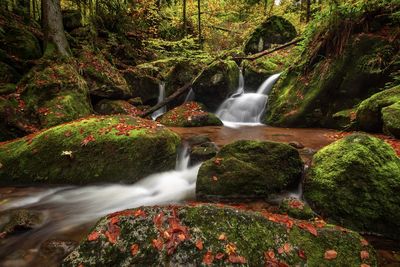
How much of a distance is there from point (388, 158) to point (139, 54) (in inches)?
620

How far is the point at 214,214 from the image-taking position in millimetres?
2947

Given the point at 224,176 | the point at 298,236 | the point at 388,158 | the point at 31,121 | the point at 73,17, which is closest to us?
the point at 298,236

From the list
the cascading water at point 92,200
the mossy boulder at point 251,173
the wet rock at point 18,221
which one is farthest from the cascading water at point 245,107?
Answer: the wet rock at point 18,221

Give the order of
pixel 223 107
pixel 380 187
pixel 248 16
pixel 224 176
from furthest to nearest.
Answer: pixel 248 16 → pixel 223 107 → pixel 224 176 → pixel 380 187

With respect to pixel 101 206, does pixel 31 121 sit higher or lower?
higher

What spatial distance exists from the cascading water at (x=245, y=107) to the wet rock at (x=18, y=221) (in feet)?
25.5

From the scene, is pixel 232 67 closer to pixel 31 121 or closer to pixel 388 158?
pixel 31 121

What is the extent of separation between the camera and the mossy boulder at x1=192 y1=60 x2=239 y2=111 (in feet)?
42.2

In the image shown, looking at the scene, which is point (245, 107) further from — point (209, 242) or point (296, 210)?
point (209, 242)

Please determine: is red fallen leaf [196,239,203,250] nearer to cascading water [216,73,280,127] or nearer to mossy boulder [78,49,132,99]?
cascading water [216,73,280,127]

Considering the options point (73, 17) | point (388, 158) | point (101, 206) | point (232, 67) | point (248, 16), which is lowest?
point (101, 206)

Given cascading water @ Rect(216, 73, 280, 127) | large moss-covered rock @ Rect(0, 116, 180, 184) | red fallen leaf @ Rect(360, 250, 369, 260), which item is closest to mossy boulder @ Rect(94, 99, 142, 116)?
cascading water @ Rect(216, 73, 280, 127)

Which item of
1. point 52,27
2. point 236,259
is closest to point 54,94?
point 52,27

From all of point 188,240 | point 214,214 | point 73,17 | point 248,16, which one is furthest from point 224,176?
point 248,16
